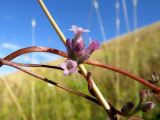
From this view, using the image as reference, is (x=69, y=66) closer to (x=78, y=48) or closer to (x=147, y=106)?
(x=78, y=48)

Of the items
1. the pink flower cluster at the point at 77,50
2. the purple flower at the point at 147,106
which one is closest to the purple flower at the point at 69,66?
the pink flower cluster at the point at 77,50

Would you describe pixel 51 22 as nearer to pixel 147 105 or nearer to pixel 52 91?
pixel 147 105

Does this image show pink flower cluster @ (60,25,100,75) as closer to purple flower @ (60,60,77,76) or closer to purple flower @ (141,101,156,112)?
purple flower @ (60,60,77,76)

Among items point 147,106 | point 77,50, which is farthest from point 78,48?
point 147,106

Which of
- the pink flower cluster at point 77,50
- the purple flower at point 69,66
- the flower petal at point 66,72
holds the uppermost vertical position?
the pink flower cluster at point 77,50

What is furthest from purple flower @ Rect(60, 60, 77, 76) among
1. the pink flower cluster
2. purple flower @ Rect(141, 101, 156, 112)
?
purple flower @ Rect(141, 101, 156, 112)

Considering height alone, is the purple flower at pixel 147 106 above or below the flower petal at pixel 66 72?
below

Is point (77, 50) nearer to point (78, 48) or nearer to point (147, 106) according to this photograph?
point (78, 48)

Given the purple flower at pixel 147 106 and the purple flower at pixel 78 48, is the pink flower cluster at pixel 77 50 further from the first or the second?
the purple flower at pixel 147 106
